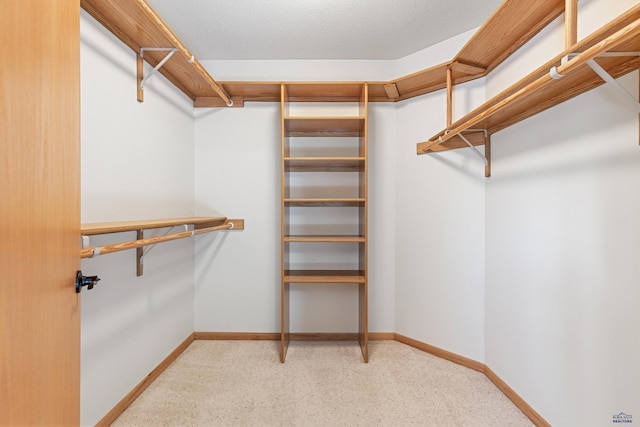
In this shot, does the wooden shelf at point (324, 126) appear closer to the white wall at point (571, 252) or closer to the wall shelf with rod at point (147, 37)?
the wall shelf with rod at point (147, 37)

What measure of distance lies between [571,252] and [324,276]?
1541 mm

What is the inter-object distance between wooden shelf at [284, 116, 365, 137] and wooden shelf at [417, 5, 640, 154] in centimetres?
65

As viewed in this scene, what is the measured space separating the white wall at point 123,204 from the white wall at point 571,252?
7.32ft

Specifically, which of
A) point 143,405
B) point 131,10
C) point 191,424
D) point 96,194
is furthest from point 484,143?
point 143,405

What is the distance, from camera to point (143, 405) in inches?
70.5

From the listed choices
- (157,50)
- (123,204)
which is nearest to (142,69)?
(157,50)

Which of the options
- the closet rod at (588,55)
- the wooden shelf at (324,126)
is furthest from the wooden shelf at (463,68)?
the closet rod at (588,55)

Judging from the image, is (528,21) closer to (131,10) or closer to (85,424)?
(131,10)

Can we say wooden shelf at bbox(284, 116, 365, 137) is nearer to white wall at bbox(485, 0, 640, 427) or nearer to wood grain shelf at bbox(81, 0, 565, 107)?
wood grain shelf at bbox(81, 0, 565, 107)

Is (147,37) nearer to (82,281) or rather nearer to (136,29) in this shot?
(136,29)

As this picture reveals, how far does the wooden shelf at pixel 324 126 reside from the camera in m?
2.34

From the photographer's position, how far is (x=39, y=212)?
0.75 m

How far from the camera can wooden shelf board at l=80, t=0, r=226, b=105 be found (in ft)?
4.71

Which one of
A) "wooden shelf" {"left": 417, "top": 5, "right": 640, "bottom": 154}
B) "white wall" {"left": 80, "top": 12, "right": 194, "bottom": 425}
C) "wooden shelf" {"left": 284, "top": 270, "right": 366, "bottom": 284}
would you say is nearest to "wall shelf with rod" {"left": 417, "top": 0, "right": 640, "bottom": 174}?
"wooden shelf" {"left": 417, "top": 5, "right": 640, "bottom": 154}
